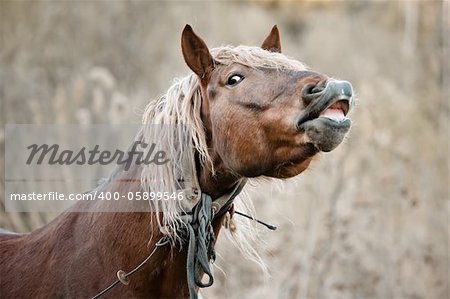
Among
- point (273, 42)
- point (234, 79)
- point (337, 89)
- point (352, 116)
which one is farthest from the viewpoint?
point (352, 116)

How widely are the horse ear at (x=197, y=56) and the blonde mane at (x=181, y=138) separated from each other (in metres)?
0.06

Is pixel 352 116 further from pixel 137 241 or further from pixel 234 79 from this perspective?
pixel 137 241

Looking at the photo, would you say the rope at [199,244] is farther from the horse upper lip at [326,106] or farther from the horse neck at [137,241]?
the horse upper lip at [326,106]

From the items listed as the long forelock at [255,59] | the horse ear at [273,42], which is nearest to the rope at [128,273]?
the long forelock at [255,59]

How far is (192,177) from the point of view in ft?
9.86

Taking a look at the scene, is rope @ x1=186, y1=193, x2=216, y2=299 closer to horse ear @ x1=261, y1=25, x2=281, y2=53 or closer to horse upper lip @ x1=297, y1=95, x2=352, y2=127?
horse upper lip @ x1=297, y1=95, x2=352, y2=127

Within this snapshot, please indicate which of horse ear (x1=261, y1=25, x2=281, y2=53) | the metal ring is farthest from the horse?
horse ear (x1=261, y1=25, x2=281, y2=53)

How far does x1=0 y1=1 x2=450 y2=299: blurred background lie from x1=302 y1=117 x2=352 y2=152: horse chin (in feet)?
1.05

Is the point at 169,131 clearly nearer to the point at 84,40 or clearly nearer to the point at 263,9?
the point at 84,40

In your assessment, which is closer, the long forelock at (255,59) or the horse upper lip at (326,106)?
the horse upper lip at (326,106)

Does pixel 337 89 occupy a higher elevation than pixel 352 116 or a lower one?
higher

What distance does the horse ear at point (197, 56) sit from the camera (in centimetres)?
302

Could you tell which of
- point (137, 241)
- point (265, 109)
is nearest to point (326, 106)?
point (265, 109)

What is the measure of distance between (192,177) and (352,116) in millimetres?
5480
